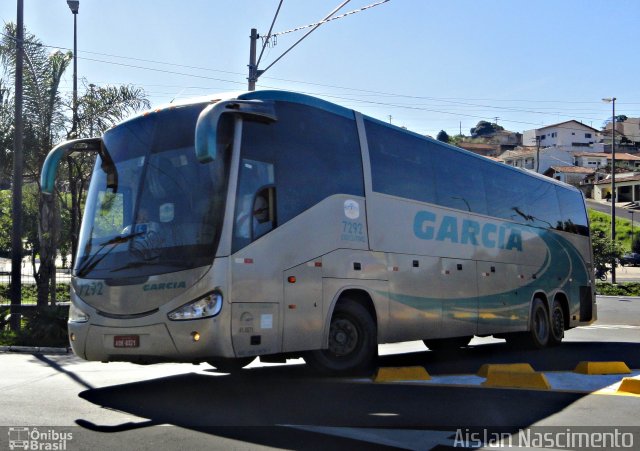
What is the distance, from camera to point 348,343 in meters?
9.59

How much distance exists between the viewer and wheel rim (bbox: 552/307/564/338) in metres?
16.2

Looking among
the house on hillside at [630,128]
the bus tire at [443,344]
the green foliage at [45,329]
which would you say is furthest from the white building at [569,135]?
the green foliage at [45,329]

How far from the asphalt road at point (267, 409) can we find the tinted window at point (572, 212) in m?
7.07

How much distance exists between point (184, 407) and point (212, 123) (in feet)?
9.88

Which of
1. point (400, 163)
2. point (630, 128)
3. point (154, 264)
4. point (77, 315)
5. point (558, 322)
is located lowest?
point (558, 322)

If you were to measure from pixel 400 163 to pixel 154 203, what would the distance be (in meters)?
4.42

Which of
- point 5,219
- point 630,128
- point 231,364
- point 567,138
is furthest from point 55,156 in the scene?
point 630,128

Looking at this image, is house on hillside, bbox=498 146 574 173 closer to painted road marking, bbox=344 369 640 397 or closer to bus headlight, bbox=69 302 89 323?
painted road marking, bbox=344 369 640 397

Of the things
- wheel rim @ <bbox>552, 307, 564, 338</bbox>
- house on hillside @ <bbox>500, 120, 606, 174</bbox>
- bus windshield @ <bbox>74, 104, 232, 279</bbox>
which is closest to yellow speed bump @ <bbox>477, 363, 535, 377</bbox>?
bus windshield @ <bbox>74, 104, 232, 279</bbox>

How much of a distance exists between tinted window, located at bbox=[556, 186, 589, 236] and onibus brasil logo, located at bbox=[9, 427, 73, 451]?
14.0 meters

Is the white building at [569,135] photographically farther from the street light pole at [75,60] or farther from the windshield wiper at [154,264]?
the windshield wiper at [154,264]

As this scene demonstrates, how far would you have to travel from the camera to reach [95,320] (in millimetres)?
8164

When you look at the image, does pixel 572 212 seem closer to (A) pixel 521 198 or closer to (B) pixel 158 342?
(A) pixel 521 198

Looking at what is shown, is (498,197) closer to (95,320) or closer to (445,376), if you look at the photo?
(445,376)
